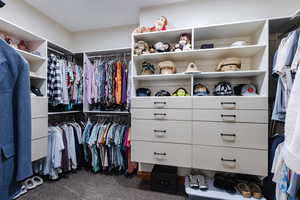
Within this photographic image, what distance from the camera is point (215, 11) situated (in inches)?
69.8

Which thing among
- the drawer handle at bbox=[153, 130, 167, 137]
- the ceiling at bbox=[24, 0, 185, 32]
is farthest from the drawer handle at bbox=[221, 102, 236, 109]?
the ceiling at bbox=[24, 0, 185, 32]

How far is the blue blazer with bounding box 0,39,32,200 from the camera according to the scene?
69 centimetres

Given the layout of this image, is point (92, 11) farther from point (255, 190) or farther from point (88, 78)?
point (255, 190)

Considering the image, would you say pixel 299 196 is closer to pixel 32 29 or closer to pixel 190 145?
pixel 190 145

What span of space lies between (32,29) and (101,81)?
1154 mm

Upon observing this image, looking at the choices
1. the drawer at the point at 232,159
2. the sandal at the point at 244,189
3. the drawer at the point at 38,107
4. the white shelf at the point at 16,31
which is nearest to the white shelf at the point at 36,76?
the drawer at the point at 38,107

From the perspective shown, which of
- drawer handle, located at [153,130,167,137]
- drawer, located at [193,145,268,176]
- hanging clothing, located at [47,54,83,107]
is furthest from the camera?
hanging clothing, located at [47,54,83,107]

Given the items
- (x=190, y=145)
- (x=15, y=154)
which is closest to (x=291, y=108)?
(x=190, y=145)

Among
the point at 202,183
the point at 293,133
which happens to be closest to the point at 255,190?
the point at 202,183

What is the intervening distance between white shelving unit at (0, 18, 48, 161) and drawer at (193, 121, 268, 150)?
1811mm

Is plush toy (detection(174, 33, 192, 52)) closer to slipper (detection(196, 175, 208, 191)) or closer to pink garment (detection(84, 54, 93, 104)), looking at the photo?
pink garment (detection(84, 54, 93, 104))

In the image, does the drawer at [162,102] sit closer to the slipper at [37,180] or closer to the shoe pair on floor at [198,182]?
the shoe pair on floor at [198,182]

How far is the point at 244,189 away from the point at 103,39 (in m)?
2.87

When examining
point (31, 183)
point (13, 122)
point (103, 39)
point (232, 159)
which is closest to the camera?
point (13, 122)
